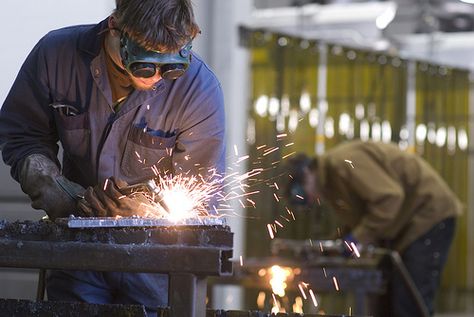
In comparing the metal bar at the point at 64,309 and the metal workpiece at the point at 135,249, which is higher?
the metal workpiece at the point at 135,249

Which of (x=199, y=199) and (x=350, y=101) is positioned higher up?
(x=350, y=101)

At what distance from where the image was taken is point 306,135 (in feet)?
29.7

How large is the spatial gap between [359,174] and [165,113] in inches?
146

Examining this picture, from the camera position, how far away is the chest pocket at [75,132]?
2.64m

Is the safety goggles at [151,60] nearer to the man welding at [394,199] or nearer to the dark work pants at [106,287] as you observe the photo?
the dark work pants at [106,287]

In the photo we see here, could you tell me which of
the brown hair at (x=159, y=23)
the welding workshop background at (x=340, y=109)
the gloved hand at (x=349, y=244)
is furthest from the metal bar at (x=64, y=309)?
the welding workshop background at (x=340, y=109)

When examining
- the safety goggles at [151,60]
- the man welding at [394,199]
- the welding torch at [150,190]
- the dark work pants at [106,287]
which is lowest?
the dark work pants at [106,287]

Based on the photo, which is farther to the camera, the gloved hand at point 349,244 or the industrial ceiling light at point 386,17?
the industrial ceiling light at point 386,17

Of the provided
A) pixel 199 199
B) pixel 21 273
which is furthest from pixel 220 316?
pixel 21 273

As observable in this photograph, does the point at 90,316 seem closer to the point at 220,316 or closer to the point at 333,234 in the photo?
the point at 220,316

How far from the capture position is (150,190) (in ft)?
8.20

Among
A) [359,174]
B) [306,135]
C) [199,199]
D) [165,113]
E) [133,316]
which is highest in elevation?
[306,135]

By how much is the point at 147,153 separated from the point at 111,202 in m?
0.27

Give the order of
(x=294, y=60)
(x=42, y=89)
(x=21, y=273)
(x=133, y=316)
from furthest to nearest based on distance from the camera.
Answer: (x=294, y=60), (x=21, y=273), (x=42, y=89), (x=133, y=316)
